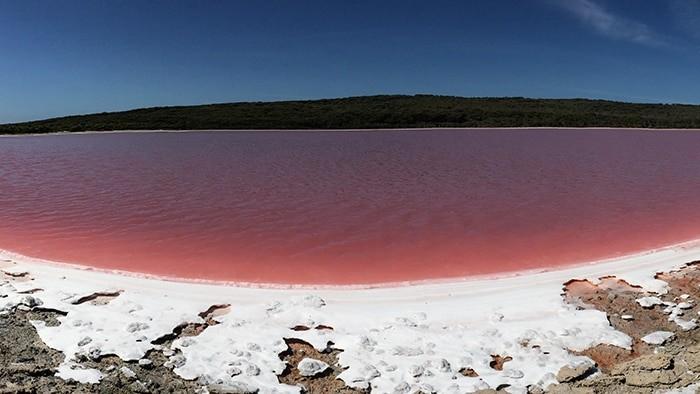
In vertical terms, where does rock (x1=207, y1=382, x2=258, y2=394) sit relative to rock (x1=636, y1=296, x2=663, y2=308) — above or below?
below

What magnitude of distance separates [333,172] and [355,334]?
33.3 feet

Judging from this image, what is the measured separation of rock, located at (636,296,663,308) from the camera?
14.5 ft

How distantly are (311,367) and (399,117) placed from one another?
183ft

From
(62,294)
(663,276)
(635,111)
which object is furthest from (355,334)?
(635,111)

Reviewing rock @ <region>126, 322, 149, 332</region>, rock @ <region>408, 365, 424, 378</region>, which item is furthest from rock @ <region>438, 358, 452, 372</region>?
rock @ <region>126, 322, 149, 332</region>

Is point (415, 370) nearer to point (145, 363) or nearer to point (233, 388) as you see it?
point (233, 388)

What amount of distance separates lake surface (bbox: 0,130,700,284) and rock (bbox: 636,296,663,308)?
138cm

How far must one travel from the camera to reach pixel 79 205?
932cm

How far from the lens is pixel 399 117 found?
5819 centimetres

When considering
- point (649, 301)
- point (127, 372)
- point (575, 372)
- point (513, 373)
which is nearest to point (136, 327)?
point (127, 372)

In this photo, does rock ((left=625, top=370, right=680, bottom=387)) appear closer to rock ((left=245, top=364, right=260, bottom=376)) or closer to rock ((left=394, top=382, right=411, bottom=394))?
rock ((left=394, top=382, right=411, bottom=394))

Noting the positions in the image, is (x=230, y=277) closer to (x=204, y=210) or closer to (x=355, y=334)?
(x=355, y=334)

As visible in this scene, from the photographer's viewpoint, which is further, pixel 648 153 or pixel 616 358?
pixel 648 153

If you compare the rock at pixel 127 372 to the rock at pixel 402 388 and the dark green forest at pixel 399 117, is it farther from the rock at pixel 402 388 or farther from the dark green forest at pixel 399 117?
the dark green forest at pixel 399 117
